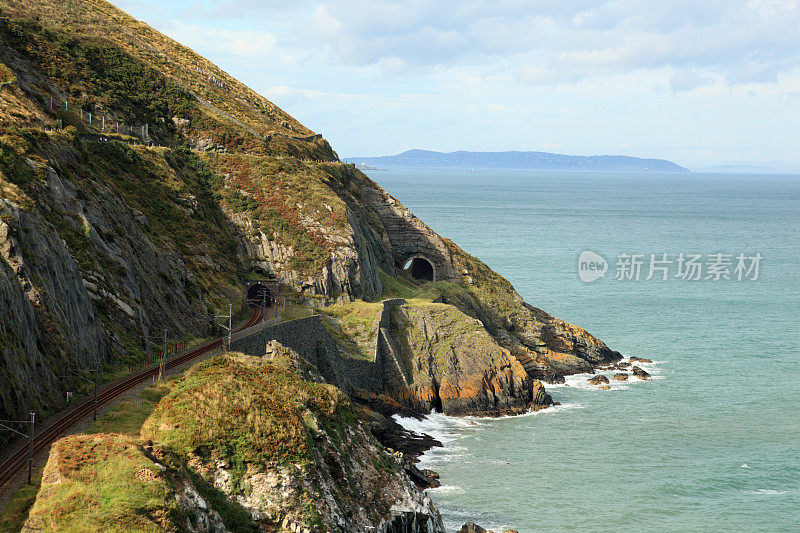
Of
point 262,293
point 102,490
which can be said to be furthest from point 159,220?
point 102,490

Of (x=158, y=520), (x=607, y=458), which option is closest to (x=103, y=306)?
(x=158, y=520)

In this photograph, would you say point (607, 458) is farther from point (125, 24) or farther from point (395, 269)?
point (125, 24)

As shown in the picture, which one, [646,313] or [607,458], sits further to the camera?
[646,313]

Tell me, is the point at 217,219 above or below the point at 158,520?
above

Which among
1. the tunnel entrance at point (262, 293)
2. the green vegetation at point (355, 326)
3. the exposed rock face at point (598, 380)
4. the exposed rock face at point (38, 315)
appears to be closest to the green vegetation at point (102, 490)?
the exposed rock face at point (38, 315)

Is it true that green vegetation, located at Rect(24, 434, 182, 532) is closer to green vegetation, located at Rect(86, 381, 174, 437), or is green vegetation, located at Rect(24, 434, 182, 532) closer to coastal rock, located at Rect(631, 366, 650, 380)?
green vegetation, located at Rect(86, 381, 174, 437)

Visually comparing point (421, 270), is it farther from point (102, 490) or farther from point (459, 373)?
point (102, 490)

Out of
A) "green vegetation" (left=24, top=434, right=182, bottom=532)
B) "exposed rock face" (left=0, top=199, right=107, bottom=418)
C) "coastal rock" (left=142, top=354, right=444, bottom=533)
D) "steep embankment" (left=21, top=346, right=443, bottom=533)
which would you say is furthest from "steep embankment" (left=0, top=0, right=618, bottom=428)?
"coastal rock" (left=142, top=354, right=444, bottom=533)
